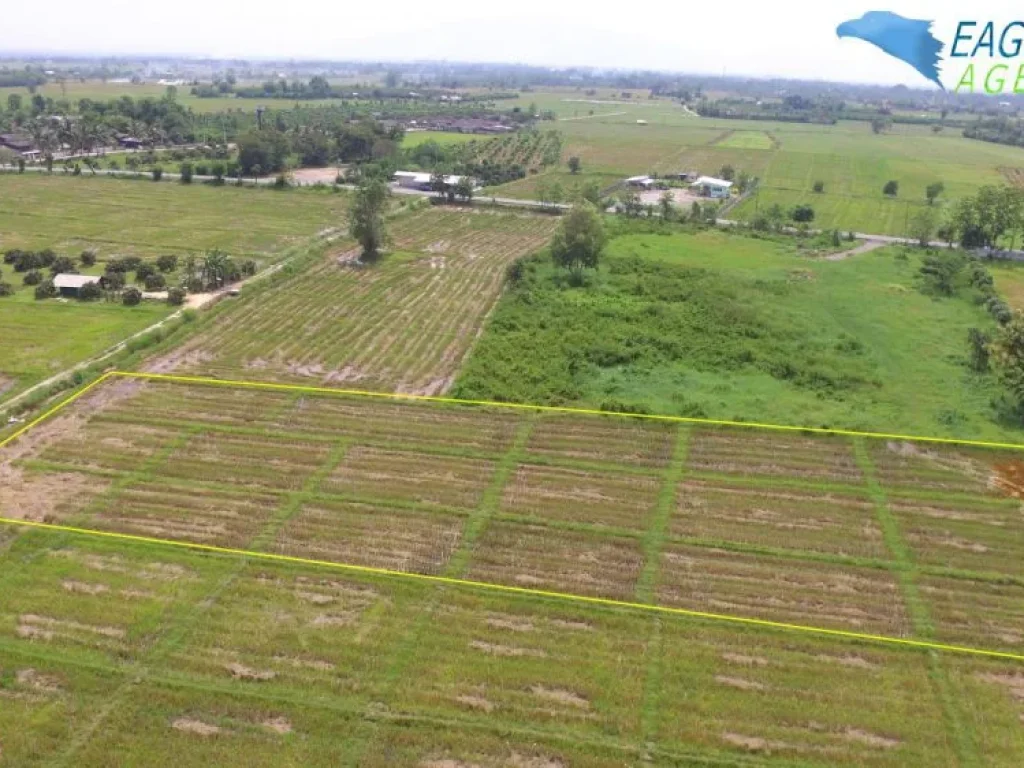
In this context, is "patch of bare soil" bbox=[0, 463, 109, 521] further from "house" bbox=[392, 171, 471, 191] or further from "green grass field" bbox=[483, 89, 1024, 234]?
"green grass field" bbox=[483, 89, 1024, 234]

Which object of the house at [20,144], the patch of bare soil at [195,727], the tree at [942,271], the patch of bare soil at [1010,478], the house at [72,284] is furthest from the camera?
the house at [20,144]

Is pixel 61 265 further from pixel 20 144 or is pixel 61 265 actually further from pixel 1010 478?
pixel 20 144

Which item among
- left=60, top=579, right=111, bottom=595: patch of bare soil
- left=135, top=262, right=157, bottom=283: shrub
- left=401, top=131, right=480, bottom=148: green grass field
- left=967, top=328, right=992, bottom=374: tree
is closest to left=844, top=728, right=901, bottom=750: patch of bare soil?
left=60, top=579, right=111, bottom=595: patch of bare soil

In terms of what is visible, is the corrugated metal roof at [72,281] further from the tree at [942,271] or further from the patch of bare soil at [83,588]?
the tree at [942,271]

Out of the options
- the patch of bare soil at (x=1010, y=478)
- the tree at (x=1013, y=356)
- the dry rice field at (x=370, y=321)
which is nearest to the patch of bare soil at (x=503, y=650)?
the dry rice field at (x=370, y=321)

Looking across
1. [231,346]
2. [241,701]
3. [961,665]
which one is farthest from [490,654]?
[231,346]
